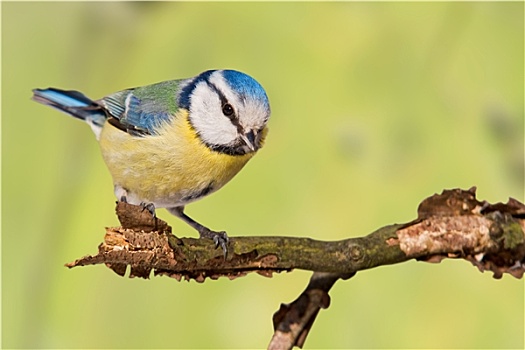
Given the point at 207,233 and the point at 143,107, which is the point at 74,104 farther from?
the point at 207,233

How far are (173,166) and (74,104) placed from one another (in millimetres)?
277

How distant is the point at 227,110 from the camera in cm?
81

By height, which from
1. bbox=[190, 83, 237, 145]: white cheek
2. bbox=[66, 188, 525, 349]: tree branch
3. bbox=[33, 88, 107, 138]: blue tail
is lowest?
bbox=[66, 188, 525, 349]: tree branch

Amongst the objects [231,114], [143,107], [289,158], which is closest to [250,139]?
[231,114]

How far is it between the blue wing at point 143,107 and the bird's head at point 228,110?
0.08 feet

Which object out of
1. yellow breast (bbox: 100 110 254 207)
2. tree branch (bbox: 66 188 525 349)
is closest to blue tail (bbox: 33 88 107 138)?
yellow breast (bbox: 100 110 254 207)

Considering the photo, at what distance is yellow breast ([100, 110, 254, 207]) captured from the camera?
817 mm

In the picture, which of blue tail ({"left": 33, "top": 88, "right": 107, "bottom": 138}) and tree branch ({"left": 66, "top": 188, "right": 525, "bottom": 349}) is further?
blue tail ({"left": 33, "top": 88, "right": 107, "bottom": 138})

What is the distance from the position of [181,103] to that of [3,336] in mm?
478

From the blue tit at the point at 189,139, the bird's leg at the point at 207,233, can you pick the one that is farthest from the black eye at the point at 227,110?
the bird's leg at the point at 207,233

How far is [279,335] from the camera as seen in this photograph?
2.17 feet

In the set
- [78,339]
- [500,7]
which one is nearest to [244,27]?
[500,7]

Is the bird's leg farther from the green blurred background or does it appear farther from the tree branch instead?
the green blurred background

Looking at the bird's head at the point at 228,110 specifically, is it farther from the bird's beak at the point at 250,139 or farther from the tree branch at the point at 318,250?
the tree branch at the point at 318,250
